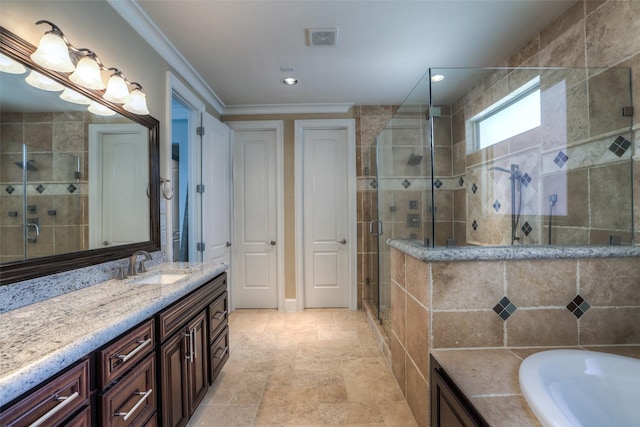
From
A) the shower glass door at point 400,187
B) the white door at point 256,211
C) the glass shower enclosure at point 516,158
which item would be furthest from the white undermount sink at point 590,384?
the white door at point 256,211

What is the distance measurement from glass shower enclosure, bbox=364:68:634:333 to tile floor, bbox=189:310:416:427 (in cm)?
53

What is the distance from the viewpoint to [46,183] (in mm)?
1277

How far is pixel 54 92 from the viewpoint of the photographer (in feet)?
4.36

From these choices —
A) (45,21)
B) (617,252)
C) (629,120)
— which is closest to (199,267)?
(45,21)

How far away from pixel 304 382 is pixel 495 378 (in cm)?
132

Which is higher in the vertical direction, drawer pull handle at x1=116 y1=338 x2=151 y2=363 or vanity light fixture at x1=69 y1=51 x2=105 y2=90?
vanity light fixture at x1=69 y1=51 x2=105 y2=90

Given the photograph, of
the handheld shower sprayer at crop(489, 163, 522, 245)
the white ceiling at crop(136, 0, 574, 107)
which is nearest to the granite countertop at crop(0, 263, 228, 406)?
the white ceiling at crop(136, 0, 574, 107)

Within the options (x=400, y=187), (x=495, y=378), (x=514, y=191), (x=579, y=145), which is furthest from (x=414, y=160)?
(x=495, y=378)

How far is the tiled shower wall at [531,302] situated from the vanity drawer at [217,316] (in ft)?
4.43

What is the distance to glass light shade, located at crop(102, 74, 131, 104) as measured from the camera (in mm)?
1598

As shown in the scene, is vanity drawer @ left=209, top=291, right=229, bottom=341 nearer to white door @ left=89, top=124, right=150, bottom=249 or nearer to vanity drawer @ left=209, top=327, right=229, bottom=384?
vanity drawer @ left=209, top=327, right=229, bottom=384

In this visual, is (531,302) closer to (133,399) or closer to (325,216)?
(133,399)

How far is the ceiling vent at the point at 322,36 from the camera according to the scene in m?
2.01

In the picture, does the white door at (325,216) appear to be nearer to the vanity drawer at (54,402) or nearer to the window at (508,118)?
the window at (508,118)
